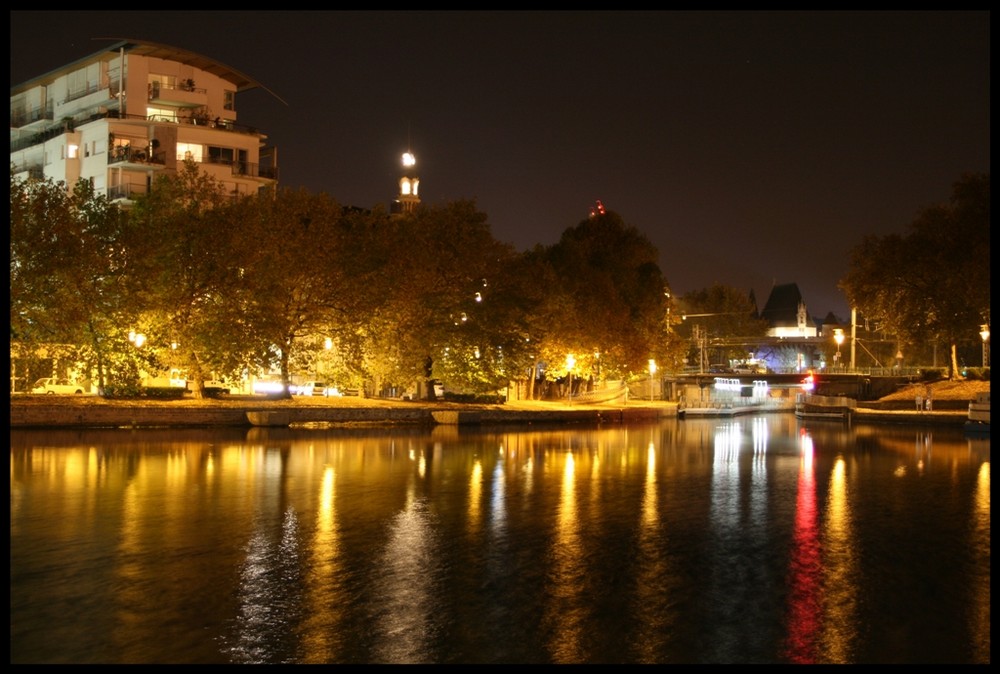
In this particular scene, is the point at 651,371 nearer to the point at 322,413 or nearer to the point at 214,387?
the point at 214,387

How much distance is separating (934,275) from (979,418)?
23397mm

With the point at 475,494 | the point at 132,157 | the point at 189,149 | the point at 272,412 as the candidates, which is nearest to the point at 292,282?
the point at 272,412

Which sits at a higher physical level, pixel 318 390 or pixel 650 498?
pixel 318 390

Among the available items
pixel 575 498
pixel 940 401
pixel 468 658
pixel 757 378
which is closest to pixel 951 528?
pixel 575 498

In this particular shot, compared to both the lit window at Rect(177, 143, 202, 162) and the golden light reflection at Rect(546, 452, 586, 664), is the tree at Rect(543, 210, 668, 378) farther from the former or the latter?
the golden light reflection at Rect(546, 452, 586, 664)

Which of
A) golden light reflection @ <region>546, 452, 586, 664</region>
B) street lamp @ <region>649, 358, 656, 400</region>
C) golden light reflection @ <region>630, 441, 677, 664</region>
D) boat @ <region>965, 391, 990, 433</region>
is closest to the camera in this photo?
golden light reflection @ <region>546, 452, 586, 664</region>

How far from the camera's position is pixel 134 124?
247 ft

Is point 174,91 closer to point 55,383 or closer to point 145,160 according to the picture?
point 145,160

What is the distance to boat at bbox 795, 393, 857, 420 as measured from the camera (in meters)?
70.0

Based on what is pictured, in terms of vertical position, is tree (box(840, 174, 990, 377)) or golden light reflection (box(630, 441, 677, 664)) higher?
tree (box(840, 174, 990, 377))

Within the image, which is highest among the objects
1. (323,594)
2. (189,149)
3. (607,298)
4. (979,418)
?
(189,149)

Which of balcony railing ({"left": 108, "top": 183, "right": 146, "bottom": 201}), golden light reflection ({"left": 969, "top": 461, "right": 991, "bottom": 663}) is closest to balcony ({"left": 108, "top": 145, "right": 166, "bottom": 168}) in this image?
balcony railing ({"left": 108, "top": 183, "right": 146, "bottom": 201})

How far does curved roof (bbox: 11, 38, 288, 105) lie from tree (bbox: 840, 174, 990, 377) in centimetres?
5085

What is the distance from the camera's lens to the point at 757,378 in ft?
376
